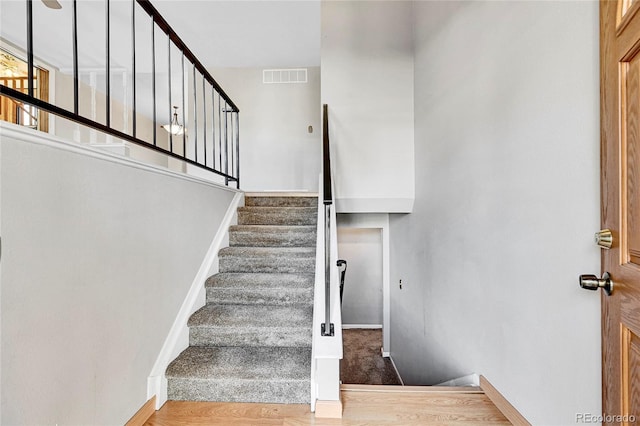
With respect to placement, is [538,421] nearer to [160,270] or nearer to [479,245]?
[479,245]

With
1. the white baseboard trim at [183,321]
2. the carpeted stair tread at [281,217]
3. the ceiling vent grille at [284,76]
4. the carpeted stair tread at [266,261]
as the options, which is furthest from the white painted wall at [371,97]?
the ceiling vent grille at [284,76]

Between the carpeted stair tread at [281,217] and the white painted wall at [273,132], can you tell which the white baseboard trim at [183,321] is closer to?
the carpeted stair tread at [281,217]

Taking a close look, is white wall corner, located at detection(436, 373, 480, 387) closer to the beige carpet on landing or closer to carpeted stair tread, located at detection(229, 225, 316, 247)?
carpeted stair tread, located at detection(229, 225, 316, 247)

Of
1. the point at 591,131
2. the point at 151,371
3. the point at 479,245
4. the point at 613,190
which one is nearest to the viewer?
the point at 613,190

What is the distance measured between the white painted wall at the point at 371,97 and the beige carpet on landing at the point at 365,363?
232 cm

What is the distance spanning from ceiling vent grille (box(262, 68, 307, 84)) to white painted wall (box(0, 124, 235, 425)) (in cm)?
417

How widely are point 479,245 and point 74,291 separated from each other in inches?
80.4

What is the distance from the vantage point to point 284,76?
5.40 meters

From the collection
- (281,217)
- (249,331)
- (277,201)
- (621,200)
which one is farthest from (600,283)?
(277,201)

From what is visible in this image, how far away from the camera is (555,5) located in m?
1.28

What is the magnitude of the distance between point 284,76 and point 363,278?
3.83 m

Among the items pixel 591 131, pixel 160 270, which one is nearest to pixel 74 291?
pixel 160 270

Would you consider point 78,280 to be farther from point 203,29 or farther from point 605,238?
point 203,29

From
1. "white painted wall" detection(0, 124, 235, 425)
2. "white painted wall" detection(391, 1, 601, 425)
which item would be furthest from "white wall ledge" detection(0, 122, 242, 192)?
"white painted wall" detection(391, 1, 601, 425)
